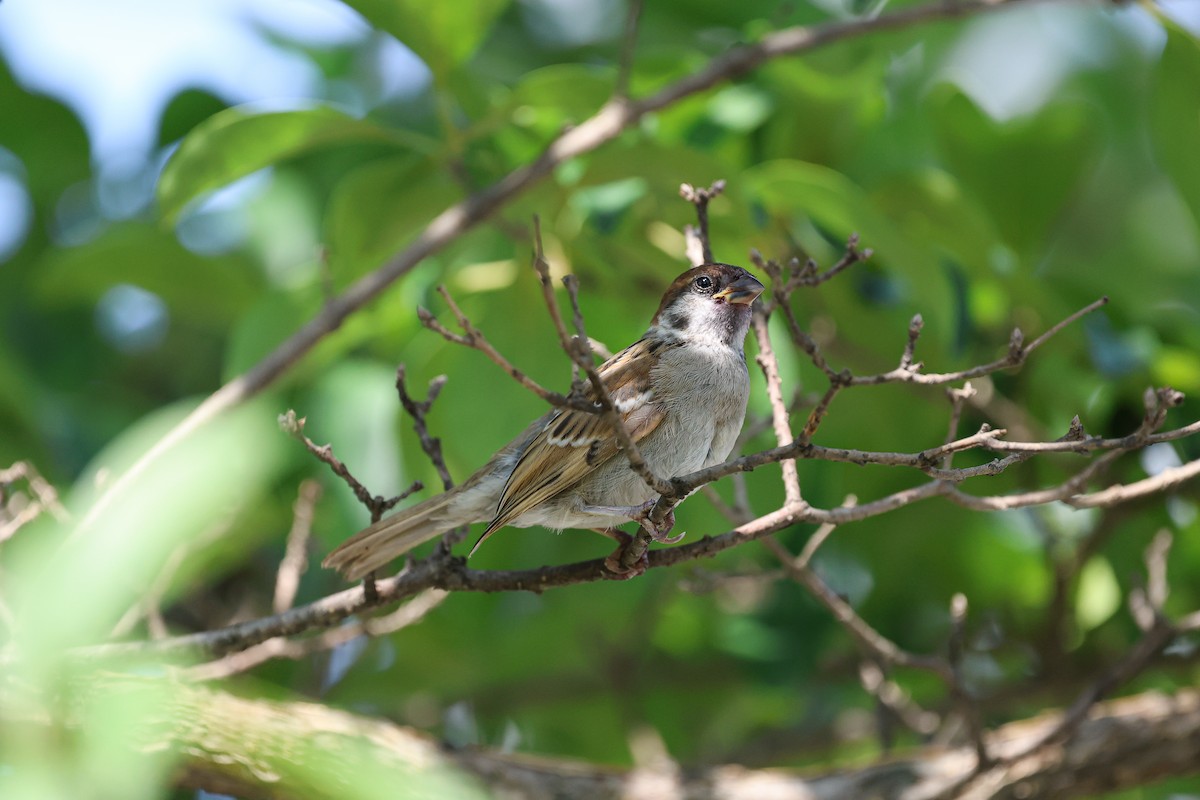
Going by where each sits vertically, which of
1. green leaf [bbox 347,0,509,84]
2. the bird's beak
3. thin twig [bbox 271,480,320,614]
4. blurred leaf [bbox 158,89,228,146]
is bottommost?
thin twig [bbox 271,480,320,614]

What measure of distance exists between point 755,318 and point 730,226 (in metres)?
0.65

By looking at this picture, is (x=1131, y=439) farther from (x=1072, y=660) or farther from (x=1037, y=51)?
(x=1037, y=51)

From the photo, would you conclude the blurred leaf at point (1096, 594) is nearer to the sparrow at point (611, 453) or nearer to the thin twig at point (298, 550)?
the sparrow at point (611, 453)

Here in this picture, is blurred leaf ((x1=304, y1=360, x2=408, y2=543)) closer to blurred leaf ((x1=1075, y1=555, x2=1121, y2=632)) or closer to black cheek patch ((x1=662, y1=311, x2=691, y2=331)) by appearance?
black cheek patch ((x1=662, y1=311, x2=691, y2=331))

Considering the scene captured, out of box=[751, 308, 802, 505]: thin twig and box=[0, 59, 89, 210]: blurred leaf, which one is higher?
box=[0, 59, 89, 210]: blurred leaf

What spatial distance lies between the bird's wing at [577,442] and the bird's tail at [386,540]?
180mm

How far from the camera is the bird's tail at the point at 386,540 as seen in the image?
3104 millimetres

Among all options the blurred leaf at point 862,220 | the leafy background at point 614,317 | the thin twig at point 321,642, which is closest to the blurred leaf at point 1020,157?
the leafy background at point 614,317

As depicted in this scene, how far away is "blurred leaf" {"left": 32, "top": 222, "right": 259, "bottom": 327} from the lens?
13.2 feet

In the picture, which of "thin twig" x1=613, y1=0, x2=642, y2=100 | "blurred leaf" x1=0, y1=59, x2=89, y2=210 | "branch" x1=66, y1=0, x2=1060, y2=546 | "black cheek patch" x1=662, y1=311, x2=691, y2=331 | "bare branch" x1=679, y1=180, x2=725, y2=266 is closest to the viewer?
"bare branch" x1=679, y1=180, x2=725, y2=266

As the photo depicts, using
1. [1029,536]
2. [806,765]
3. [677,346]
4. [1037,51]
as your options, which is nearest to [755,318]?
[677,346]

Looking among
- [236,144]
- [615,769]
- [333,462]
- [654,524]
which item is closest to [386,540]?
[333,462]

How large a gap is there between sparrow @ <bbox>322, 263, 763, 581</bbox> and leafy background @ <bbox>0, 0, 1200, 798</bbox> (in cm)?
22

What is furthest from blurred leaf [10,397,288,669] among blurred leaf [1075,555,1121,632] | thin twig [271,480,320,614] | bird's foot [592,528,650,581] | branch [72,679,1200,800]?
blurred leaf [1075,555,1121,632]
